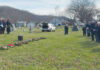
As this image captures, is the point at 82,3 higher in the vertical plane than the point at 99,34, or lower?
higher

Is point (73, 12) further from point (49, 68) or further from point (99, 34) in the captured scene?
point (49, 68)

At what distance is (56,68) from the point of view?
827cm

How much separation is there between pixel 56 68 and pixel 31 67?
943mm

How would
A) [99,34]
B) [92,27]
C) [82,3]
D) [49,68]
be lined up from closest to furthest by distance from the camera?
[49,68], [99,34], [92,27], [82,3]

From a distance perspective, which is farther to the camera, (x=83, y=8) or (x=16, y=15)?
(x=16, y=15)

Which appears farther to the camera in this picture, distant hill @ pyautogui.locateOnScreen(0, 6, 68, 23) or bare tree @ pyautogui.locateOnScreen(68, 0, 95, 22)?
distant hill @ pyautogui.locateOnScreen(0, 6, 68, 23)

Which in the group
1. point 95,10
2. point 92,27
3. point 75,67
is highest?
point 95,10

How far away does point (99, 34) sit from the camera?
17703mm

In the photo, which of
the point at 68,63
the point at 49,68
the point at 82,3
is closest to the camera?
the point at 49,68

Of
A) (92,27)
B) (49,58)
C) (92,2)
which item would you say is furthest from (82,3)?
(49,58)

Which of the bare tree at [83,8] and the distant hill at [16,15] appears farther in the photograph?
the distant hill at [16,15]

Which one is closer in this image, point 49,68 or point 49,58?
point 49,68

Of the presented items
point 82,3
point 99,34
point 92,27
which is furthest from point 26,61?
point 82,3

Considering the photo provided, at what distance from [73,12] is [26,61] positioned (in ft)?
267
